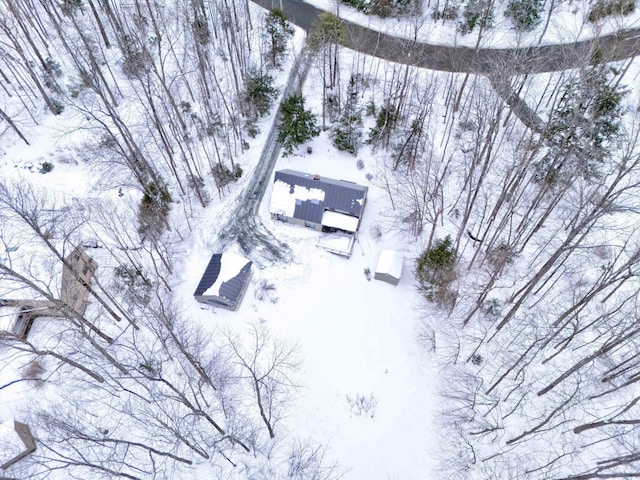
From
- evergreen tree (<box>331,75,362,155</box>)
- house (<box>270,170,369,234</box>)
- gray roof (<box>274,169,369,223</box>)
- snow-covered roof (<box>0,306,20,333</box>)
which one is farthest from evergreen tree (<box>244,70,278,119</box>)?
snow-covered roof (<box>0,306,20,333</box>)

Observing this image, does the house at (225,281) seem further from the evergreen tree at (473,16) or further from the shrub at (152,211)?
the evergreen tree at (473,16)

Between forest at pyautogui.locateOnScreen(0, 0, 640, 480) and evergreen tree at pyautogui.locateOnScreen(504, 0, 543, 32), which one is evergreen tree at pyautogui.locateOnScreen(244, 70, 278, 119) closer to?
forest at pyautogui.locateOnScreen(0, 0, 640, 480)

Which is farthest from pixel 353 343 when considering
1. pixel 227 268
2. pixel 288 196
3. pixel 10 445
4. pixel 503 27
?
pixel 503 27

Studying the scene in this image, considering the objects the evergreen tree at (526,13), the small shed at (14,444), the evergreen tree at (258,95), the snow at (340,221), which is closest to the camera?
the small shed at (14,444)

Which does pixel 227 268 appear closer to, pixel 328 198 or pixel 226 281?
pixel 226 281

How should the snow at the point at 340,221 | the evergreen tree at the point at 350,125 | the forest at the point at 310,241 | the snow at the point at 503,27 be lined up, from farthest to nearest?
the snow at the point at 503,27
the evergreen tree at the point at 350,125
the snow at the point at 340,221
the forest at the point at 310,241

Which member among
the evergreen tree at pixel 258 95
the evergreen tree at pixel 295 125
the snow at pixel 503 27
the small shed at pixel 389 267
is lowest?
the small shed at pixel 389 267

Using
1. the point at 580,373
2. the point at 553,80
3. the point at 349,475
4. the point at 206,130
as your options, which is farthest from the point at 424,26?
the point at 349,475

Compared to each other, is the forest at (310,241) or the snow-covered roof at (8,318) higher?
the forest at (310,241)

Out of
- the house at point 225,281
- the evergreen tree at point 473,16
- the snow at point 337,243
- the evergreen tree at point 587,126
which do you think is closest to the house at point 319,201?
the snow at point 337,243
